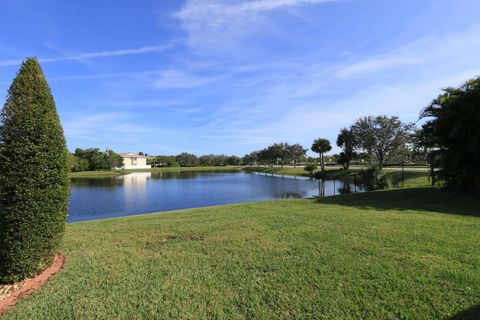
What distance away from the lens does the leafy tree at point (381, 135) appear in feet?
142

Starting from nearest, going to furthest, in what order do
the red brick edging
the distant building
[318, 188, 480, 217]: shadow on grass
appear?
the red brick edging < [318, 188, 480, 217]: shadow on grass < the distant building

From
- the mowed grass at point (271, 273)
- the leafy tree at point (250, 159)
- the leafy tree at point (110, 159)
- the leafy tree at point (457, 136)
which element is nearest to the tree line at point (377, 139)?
the leafy tree at point (457, 136)

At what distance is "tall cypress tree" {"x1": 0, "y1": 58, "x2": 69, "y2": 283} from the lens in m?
4.07

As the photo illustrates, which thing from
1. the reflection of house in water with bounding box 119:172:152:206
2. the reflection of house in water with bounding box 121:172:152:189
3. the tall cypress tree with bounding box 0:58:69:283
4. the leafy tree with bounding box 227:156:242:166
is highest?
the leafy tree with bounding box 227:156:242:166

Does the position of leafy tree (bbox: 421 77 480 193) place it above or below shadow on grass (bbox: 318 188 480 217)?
above

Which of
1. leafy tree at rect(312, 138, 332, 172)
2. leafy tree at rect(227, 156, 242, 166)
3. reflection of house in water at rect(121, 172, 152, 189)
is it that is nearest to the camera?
reflection of house in water at rect(121, 172, 152, 189)

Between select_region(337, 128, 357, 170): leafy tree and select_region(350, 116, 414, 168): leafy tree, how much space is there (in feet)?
2.80

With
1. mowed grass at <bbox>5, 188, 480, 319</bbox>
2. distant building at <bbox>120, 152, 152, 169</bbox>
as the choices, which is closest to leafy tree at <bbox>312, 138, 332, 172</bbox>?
mowed grass at <bbox>5, 188, 480, 319</bbox>

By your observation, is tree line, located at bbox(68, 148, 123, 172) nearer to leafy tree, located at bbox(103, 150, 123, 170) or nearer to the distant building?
leafy tree, located at bbox(103, 150, 123, 170)

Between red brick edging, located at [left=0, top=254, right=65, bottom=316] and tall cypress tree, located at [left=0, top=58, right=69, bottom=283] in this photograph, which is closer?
red brick edging, located at [left=0, top=254, right=65, bottom=316]

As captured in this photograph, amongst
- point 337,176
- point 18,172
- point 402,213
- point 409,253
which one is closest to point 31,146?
point 18,172

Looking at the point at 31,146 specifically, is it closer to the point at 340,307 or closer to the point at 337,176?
the point at 340,307

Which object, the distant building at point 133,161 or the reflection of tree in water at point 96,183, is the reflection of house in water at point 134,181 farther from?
the distant building at point 133,161

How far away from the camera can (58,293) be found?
386cm
